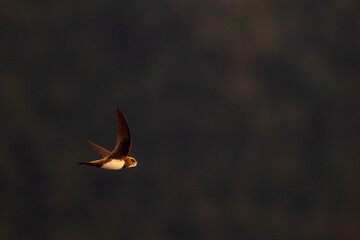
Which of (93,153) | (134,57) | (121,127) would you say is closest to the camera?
(121,127)

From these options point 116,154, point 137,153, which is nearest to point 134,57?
point 137,153

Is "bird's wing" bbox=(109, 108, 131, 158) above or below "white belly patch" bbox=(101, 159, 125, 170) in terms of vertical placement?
above

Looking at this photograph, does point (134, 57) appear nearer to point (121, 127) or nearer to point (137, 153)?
point (137, 153)

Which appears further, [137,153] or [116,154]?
[137,153]

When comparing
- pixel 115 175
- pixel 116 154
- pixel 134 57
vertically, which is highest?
pixel 134 57

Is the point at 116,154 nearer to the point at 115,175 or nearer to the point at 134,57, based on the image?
the point at 115,175

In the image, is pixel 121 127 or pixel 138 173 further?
pixel 138 173

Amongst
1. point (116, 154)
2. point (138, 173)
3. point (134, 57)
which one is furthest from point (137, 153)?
point (116, 154)

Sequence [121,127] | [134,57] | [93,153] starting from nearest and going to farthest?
[121,127]
[93,153]
[134,57]

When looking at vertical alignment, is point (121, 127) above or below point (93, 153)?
below

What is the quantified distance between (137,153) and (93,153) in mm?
641

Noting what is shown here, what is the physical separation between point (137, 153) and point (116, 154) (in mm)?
5367

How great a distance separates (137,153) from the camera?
709cm

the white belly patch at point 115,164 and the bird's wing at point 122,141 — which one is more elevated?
the bird's wing at point 122,141
